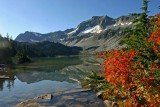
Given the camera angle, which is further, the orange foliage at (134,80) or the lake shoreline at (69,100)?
the lake shoreline at (69,100)

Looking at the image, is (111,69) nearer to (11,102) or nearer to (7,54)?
(11,102)

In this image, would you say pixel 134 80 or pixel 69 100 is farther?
pixel 69 100

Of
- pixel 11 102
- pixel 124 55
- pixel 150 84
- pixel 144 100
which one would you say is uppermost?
pixel 124 55

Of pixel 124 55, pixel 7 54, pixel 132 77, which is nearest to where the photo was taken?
pixel 132 77

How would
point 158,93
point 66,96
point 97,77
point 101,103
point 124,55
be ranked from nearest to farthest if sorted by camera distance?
point 158,93 → point 124,55 → point 101,103 → point 66,96 → point 97,77

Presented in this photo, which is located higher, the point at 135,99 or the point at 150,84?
the point at 150,84

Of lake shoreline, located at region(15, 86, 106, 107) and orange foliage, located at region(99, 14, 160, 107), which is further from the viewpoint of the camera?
lake shoreline, located at region(15, 86, 106, 107)

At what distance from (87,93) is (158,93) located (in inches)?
833

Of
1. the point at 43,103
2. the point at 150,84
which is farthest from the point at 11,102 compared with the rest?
the point at 150,84

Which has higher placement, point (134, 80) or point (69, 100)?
point (134, 80)

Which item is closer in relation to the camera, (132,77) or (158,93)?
(158,93)

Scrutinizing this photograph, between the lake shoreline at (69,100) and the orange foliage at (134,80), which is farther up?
the orange foliage at (134,80)

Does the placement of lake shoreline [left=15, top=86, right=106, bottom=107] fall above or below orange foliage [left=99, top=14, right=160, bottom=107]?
below

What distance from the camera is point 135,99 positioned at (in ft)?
77.0
